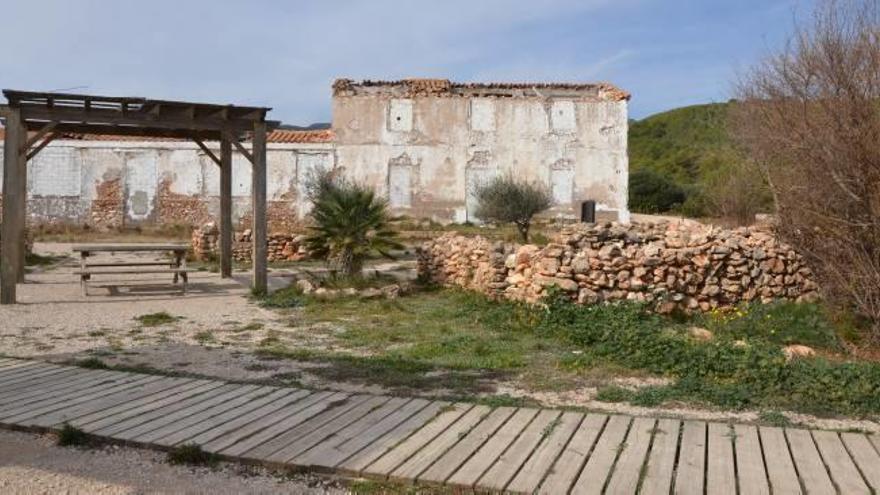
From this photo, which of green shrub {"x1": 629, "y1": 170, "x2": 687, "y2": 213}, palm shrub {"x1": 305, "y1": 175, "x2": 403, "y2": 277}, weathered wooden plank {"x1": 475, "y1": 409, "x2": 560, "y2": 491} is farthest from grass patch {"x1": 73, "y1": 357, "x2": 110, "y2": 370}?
green shrub {"x1": 629, "y1": 170, "x2": 687, "y2": 213}

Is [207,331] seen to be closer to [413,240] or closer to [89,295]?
[89,295]

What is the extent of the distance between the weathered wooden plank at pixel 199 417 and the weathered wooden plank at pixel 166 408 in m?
0.12

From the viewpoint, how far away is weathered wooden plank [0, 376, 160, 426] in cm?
435

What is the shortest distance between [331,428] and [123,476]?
1107mm

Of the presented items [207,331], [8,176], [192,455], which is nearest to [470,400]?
[192,455]

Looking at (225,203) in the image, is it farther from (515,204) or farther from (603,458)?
(603,458)

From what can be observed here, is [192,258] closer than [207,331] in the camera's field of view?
No

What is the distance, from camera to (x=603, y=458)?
12.2 ft

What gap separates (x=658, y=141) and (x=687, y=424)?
52.3m

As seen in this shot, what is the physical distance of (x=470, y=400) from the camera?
16.3 feet

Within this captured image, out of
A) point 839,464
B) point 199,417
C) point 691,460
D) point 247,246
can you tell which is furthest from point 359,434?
point 247,246

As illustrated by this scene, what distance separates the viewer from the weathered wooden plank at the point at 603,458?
3359mm

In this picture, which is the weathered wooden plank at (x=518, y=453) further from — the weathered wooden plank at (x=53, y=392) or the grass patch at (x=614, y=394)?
the weathered wooden plank at (x=53, y=392)

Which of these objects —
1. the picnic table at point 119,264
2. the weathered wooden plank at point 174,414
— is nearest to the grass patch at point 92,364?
the weathered wooden plank at point 174,414
